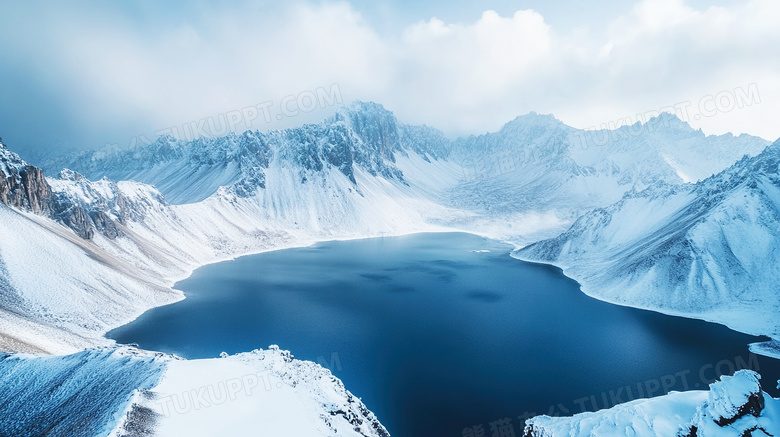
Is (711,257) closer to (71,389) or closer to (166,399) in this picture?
(166,399)

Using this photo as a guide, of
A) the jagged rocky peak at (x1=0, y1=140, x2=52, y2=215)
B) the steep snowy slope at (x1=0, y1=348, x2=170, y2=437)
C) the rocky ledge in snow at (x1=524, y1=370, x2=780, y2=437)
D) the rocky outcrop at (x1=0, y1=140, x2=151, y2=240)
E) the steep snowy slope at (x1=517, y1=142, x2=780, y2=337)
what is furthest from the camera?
the steep snowy slope at (x1=517, y1=142, x2=780, y2=337)

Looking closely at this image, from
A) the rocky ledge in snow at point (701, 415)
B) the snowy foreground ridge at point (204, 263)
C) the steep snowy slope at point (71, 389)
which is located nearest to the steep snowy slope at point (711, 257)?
the snowy foreground ridge at point (204, 263)

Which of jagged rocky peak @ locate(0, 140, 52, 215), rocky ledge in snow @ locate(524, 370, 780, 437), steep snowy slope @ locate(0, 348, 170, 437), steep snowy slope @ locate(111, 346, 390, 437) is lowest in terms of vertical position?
rocky ledge in snow @ locate(524, 370, 780, 437)

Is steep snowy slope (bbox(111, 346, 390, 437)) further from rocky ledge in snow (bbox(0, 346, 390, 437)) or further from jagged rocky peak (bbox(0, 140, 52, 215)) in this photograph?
jagged rocky peak (bbox(0, 140, 52, 215))

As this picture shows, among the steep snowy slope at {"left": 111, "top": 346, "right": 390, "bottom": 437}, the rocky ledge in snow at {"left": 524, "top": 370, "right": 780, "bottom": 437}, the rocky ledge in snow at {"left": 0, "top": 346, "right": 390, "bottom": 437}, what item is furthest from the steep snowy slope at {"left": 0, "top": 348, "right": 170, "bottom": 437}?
the rocky ledge in snow at {"left": 524, "top": 370, "right": 780, "bottom": 437}

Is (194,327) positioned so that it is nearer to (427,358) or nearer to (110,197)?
(427,358)

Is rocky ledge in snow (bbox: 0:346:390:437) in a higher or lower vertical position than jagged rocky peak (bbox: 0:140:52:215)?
lower
